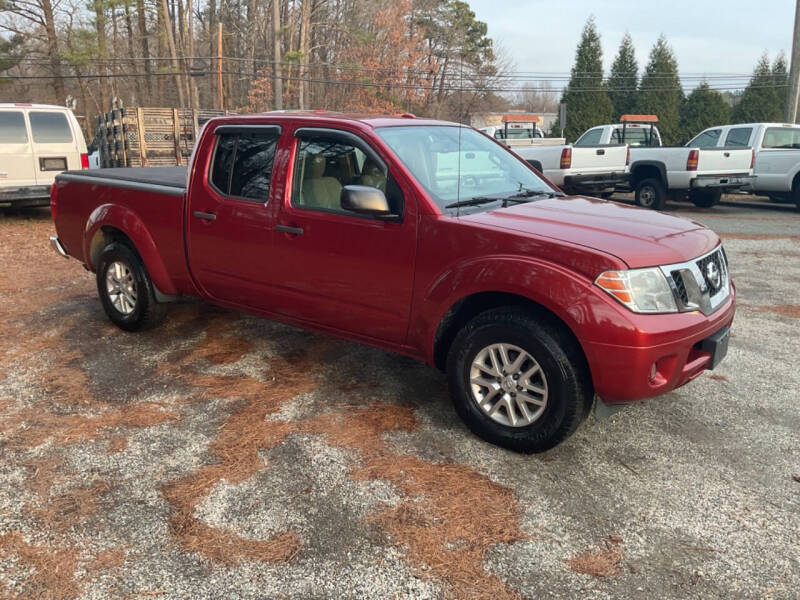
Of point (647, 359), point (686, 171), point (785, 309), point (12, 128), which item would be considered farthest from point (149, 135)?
point (647, 359)

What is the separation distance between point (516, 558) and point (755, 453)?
1.76 meters

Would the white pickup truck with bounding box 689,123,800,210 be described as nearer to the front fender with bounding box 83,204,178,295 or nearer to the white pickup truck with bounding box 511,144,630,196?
the white pickup truck with bounding box 511,144,630,196

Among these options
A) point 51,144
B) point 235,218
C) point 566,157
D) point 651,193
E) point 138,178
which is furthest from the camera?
point 651,193

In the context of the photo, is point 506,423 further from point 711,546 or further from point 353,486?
point 711,546

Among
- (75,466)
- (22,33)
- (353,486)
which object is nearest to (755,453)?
(353,486)

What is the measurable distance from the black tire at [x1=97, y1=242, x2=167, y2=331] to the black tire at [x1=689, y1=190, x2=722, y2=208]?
44.6 feet

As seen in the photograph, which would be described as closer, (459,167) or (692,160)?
(459,167)

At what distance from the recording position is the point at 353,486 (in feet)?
11.0

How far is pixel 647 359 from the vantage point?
3.26 metres

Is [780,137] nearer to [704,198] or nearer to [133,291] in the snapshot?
[704,198]

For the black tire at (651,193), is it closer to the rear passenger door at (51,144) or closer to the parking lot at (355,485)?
the parking lot at (355,485)

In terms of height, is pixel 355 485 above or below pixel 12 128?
below

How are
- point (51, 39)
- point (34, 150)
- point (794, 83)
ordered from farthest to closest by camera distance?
1. point (51, 39)
2. point (794, 83)
3. point (34, 150)

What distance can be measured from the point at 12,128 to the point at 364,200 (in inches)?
420
